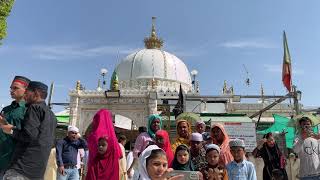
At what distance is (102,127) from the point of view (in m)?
5.12

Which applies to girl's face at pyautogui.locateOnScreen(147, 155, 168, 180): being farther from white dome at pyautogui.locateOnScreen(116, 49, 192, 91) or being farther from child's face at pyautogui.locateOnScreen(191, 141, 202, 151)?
white dome at pyautogui.locateOnScreen(116, 49, 192, 91)

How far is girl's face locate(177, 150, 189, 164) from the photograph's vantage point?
414 centimetres

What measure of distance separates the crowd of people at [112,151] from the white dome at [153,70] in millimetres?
33239

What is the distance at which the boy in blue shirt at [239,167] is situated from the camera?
14.8ft

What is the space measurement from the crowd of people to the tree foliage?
5787 millimetres

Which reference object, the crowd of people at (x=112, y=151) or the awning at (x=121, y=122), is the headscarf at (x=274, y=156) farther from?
the awning at (x=121, y=122)

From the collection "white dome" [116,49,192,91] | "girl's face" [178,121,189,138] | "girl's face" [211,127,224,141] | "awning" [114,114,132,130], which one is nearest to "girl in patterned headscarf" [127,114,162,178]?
"girl's face" [178,121,189,138]

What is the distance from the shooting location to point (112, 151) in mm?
5082

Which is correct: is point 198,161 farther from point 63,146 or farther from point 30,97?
point 63,146

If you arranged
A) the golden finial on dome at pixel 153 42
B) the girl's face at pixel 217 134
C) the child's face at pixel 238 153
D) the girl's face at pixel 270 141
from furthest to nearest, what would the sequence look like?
the golden finial on dome at pixel 153 42 → the girl's face at pixel 270 141 → the girl's face at pixel 217 134 → the child's face at pixel 238 153

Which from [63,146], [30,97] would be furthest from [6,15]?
[30,97]

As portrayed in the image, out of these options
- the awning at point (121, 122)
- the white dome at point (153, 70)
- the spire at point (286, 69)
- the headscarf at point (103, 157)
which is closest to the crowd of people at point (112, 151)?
the headscarf at point (103, 157)

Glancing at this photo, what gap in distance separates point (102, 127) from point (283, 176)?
11.3ft

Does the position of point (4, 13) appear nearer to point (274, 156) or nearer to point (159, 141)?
point (159, 141)
